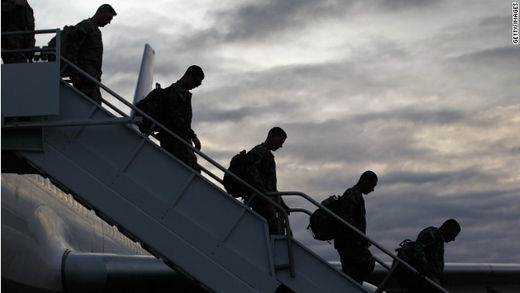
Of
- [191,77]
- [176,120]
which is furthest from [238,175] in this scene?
[191,77]

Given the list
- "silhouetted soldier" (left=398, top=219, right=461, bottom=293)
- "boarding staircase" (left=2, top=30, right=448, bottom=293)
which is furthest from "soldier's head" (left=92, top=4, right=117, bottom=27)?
"silhouetted soldier" (left=398, top=219, right=461, bottom=293)

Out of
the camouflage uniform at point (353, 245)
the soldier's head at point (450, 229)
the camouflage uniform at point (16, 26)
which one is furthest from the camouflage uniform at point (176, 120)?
the soldier's head at point (450, 229)

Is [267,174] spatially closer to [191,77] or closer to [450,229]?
[191,77]

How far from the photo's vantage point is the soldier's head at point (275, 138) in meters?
10.4

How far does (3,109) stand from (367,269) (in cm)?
589

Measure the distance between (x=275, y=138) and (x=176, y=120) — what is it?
154cm

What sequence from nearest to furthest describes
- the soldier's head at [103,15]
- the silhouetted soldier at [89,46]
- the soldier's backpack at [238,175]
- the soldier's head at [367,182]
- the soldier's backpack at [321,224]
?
the soldier's backpack at [238,175] → the silhouetted soldier at [89,46] → the soldier's head at [103,15] → the soldier's backpack at [321,224] → the soldier's head at [367,182]

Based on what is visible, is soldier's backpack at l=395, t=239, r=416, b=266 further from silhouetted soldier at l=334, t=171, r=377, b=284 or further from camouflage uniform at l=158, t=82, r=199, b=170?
camouflage uniform at l=158, t=82, r=199, b=170

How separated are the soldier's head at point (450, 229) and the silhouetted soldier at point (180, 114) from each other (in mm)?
4552

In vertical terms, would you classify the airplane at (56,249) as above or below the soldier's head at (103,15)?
below

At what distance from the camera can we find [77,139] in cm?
905

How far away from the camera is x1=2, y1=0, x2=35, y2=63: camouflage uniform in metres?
9.62

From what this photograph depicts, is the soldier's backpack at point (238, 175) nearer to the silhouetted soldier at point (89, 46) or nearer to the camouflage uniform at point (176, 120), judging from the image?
the camouflage uniform at point (176, 120)

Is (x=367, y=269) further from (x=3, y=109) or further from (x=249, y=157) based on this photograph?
(x=3, y=109)
